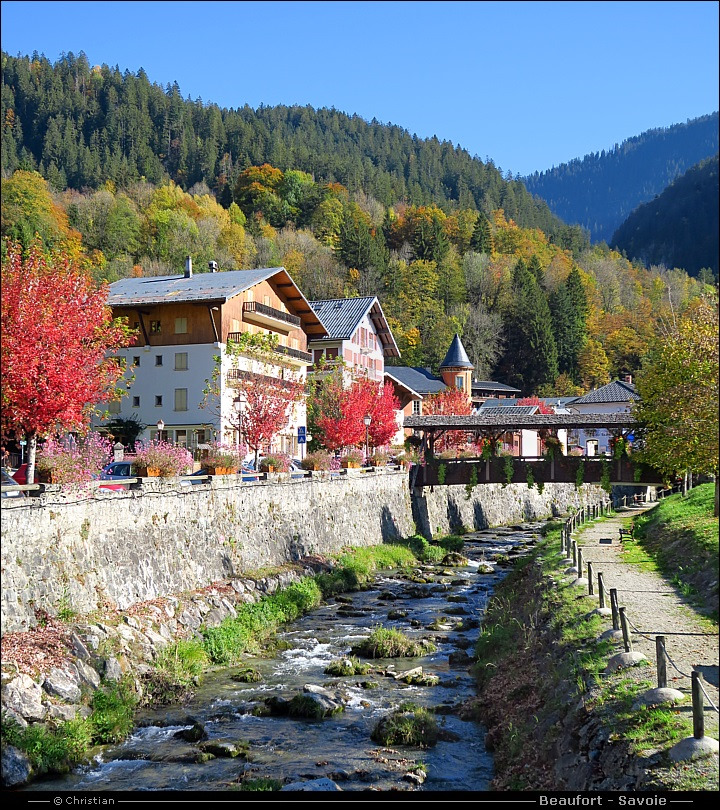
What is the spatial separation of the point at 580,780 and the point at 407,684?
964cm

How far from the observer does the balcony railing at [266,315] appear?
47.1 m

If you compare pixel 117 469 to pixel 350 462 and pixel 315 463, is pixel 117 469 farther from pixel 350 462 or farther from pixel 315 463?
pixel 350 462

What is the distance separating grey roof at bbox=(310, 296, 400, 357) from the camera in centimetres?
6375

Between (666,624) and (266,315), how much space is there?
1383 inches

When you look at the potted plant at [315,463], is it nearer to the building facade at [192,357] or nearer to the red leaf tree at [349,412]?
the building facade at [192,357]

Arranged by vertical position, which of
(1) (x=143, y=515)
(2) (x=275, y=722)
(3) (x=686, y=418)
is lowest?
(2) (x=275, y=722)

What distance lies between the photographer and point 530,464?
159 feet

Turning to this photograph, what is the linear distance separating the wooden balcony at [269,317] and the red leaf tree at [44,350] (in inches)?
979

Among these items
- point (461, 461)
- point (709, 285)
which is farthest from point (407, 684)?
point (461, 461)

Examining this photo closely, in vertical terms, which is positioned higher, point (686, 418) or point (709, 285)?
point (709, 285)

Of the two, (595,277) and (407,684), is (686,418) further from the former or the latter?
(595,277)

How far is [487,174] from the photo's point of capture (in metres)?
160

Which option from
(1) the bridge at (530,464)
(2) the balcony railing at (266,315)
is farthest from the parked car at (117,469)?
(1) the bridge at (530,464)
